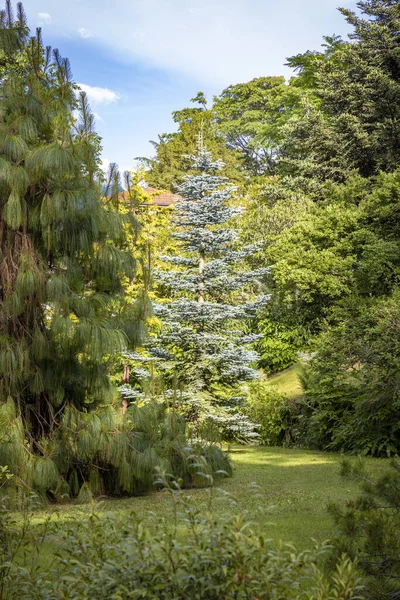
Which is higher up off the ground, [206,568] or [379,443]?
[206,568]

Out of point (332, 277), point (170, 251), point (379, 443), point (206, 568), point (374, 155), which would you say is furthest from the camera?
point (374, 155)

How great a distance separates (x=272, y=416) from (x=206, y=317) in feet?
10.5

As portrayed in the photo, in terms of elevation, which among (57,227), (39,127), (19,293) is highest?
(39,127)

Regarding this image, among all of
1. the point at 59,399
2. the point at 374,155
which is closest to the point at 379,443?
the point at 59,399

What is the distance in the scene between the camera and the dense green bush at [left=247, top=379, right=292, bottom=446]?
15.5 metres

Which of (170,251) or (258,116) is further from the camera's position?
(258,116)

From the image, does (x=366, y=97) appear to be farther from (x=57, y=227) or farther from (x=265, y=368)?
(x=57, y=227)

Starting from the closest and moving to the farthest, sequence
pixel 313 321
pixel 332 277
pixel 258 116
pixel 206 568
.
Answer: pixel 206 568 < pixel 332 277 < pixel 313 321 < pixel 258 116

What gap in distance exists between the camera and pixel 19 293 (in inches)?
295

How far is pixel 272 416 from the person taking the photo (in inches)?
609

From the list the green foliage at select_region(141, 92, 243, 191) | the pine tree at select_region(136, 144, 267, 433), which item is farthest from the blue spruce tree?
the green foliage at select_region(141, 92, 243, 191)

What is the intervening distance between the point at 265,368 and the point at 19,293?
15111 millimetres

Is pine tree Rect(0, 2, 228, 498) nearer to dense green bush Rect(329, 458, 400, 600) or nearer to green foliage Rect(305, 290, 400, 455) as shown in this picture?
dense green bush Rect(329, 458, 400, 600)

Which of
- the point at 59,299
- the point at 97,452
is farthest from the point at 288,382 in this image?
the point at 59,299
